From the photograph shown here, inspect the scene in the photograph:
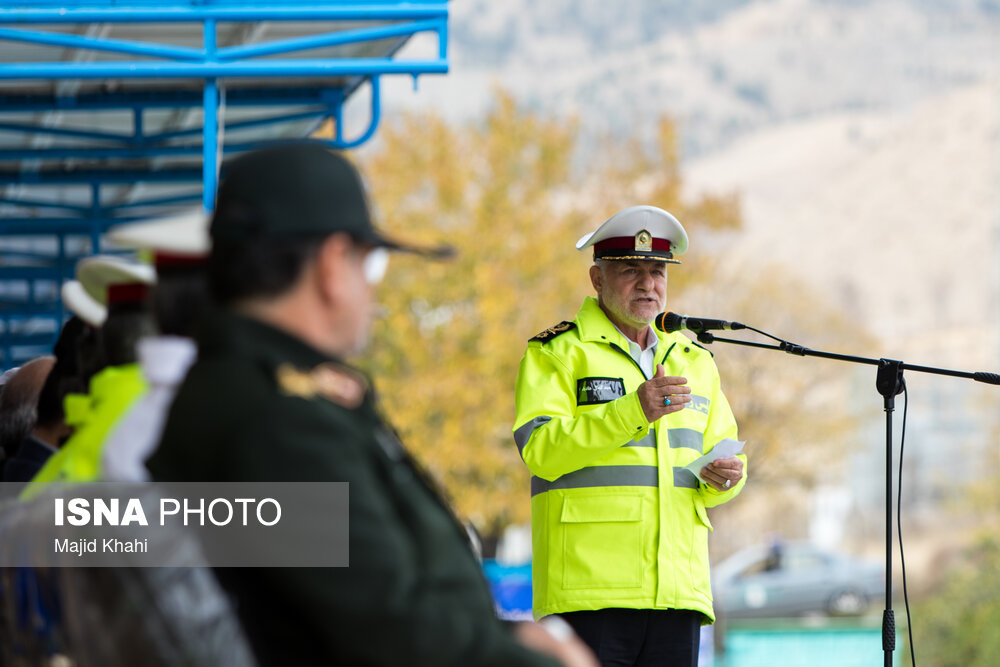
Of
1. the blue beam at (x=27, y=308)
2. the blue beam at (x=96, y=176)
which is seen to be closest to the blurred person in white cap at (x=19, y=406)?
the blue beam at (x=96, y=176)

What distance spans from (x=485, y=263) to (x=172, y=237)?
74.0 feet

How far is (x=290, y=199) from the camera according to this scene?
2064 mm

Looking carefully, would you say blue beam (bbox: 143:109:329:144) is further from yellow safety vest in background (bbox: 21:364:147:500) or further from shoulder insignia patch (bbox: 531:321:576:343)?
yellow safety vest in background (bbox: 21:364:147:500)

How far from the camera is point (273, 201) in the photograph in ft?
6.78

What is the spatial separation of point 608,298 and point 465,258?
21.2 meters

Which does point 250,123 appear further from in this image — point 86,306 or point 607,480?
point 86,306

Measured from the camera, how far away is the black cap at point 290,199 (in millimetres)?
2061

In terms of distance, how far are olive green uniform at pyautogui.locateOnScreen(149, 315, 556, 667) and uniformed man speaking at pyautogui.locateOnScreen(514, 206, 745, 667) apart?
71.3 inches

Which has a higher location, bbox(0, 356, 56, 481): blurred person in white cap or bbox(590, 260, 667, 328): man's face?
bbox(590, 260, 667, 328): man's face

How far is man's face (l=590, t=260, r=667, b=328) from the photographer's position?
4242 mm

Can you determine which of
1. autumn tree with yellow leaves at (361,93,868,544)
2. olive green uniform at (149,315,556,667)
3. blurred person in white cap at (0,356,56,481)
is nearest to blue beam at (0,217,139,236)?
blurred person in white cap at (0,356,56,481)

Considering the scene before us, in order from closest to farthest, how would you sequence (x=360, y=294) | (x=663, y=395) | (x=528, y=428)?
(x=360, y=294) → (x=663, y=395) → (x=528, y=428)

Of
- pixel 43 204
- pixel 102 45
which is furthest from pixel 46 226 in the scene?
pixel 102 45

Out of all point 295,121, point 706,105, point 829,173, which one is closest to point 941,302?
point 829,173
